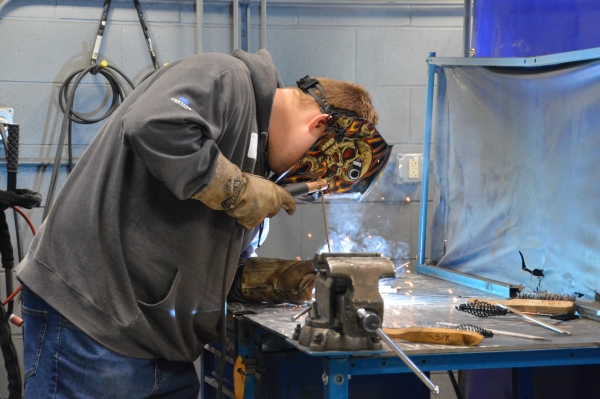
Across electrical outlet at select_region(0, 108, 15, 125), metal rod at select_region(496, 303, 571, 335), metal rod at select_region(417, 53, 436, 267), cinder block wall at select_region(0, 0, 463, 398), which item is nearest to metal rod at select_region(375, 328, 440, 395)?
metal rod at select_region(496, 303, 571, 335)

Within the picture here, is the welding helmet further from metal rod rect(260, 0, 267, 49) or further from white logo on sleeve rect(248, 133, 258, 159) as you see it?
metal rod rect(260, 0, 267, 49)

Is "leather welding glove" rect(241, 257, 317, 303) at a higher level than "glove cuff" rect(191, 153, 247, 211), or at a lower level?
lower

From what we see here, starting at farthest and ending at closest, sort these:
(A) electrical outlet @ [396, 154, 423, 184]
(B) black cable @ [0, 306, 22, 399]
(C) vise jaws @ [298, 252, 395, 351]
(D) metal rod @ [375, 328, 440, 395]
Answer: (A) electrical outlet @ [396, 154, 423, 184], (B) black cable @ [0, 306, 22, 399], (C) vise jaws @ [298, 252, 395, 351], (D) metal rod @ [375, 328, 440, 395]

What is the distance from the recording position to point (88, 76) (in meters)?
3.27

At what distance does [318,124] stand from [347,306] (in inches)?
26.7

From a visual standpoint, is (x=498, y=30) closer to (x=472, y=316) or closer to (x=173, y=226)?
(x=472, y=316)

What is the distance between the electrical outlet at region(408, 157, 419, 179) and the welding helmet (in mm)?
1447

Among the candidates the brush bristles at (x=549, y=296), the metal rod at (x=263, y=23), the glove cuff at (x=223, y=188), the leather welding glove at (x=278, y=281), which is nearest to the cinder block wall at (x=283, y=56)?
the metal rod at (x=263, y=23)

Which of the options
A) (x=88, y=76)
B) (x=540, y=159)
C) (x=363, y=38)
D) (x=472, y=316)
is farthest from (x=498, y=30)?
(x=88, y=76)

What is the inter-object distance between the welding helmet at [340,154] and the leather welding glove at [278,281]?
224 mm

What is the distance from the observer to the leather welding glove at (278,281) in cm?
197

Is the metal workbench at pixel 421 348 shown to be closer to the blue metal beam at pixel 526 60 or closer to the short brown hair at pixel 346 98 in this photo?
the short brown hair at pixel 346 98

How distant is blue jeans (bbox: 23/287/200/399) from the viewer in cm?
161

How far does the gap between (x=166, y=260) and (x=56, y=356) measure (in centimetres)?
34
